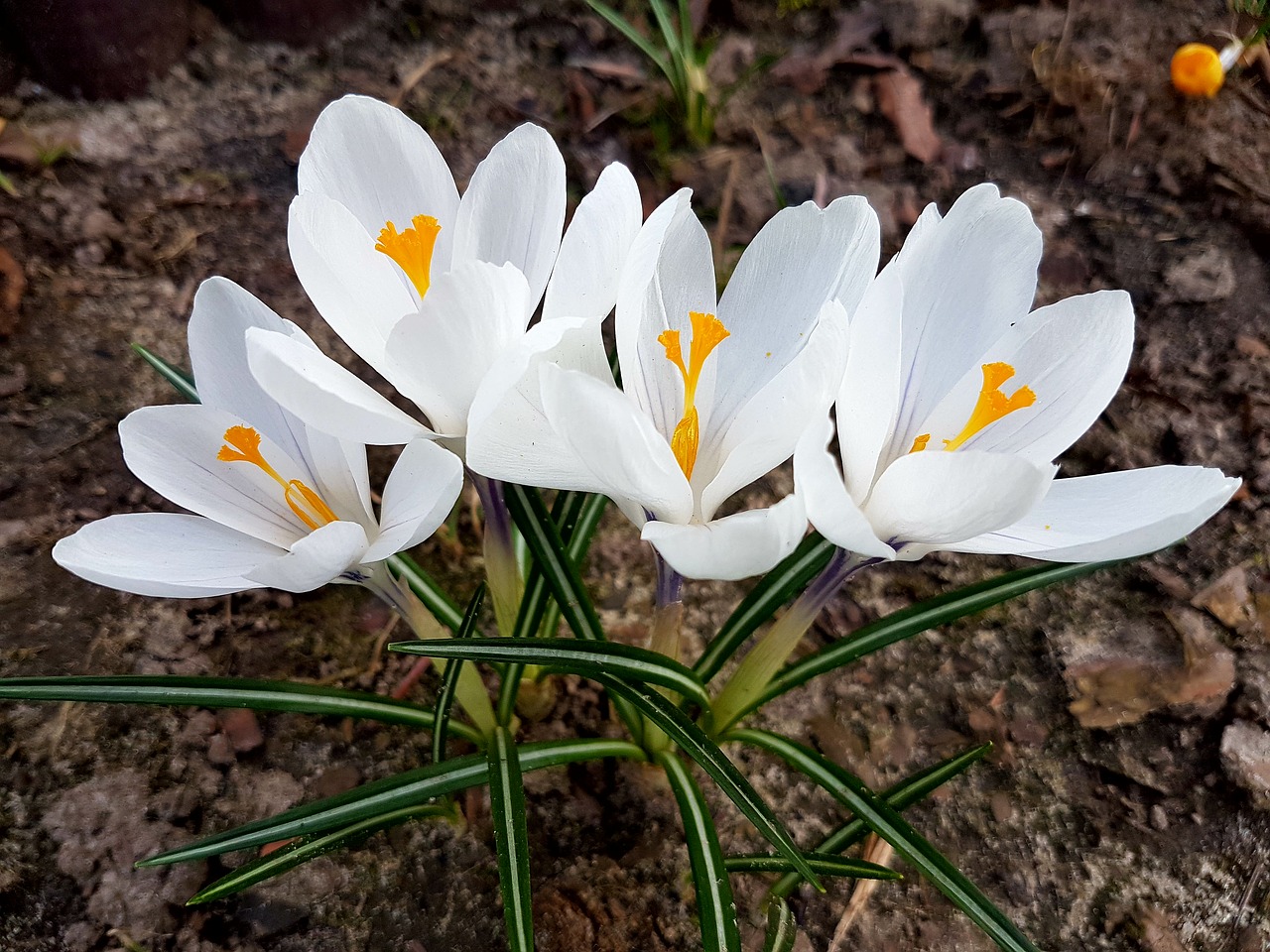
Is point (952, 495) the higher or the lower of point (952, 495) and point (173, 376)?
the higher

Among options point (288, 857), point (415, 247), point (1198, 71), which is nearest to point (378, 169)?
point (415, 247)

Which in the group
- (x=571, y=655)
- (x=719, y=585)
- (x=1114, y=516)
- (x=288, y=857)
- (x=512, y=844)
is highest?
(x=1114, y=516)

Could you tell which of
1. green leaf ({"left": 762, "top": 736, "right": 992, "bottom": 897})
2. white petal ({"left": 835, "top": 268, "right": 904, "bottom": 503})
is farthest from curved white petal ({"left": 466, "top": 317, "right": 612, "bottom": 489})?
green leaf ({"left": 762, "top": 736, "right": 992, "bottom": 897})

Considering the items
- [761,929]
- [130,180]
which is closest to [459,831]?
[761,929]

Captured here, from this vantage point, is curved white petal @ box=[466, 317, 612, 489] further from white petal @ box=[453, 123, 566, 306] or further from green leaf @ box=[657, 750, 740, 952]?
green leaf @ box=[657, 750, 740, 952]

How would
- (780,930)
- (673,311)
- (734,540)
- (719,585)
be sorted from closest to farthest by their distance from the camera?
(734,540) → (673,311) → (780,930) → (719,585)

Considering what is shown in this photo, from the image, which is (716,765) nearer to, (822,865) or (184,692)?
(822,865)

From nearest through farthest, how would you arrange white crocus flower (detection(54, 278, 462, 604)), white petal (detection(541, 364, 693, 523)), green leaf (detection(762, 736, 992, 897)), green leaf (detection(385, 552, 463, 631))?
1. white petal (detection(541, 364, 693, 523))
2. white crocus flower (detection(54, 278, 462, 604))
3. green leaf (detection(762, 736, 992, 897))
4. green leaf (detection(385, 552, 463, 631))

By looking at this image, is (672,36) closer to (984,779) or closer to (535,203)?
(535,203)
